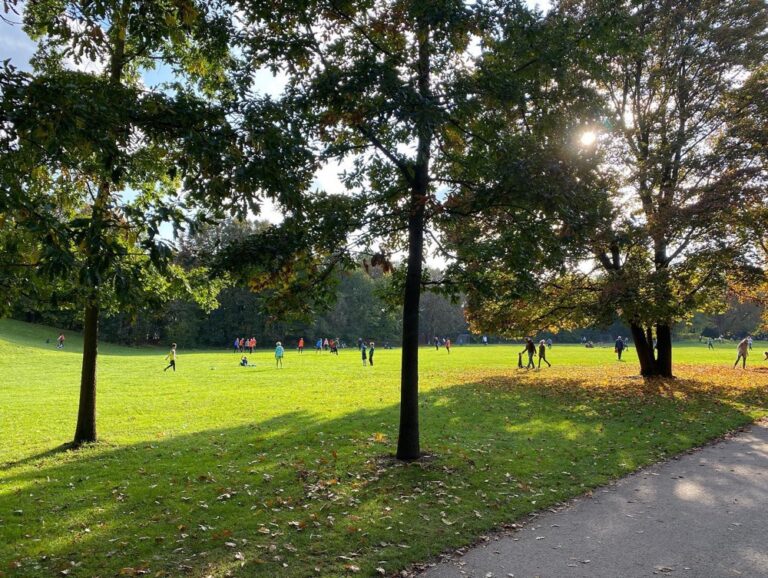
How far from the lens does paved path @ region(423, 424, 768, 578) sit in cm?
505

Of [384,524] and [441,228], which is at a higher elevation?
[441,228]

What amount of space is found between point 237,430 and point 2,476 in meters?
4.67

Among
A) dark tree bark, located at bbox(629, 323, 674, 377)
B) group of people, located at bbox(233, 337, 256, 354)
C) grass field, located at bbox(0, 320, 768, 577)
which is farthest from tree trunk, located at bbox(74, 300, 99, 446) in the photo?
group of people, located at bbox(233, 337, 256, 354)

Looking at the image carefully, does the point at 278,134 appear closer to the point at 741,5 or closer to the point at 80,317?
the point at 80,317

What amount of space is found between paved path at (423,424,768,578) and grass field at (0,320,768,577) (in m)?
0.46

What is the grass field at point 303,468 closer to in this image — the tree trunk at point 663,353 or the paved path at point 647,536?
the paved path at point 647,536

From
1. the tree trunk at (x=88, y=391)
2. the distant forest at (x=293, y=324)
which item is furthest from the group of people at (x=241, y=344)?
the tree trunk at (x=88, y=391)

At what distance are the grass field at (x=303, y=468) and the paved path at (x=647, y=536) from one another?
1.51ft

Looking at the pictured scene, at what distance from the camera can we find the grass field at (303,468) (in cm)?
549

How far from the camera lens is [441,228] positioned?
32.0ft

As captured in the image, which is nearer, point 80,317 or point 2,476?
point 2,476

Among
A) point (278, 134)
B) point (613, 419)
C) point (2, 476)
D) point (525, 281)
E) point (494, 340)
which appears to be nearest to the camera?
point (278, 134)

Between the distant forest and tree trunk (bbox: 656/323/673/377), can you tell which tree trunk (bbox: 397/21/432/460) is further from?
the distant forest

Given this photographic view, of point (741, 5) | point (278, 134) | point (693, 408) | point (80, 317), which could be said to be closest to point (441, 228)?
point (278, 134)
